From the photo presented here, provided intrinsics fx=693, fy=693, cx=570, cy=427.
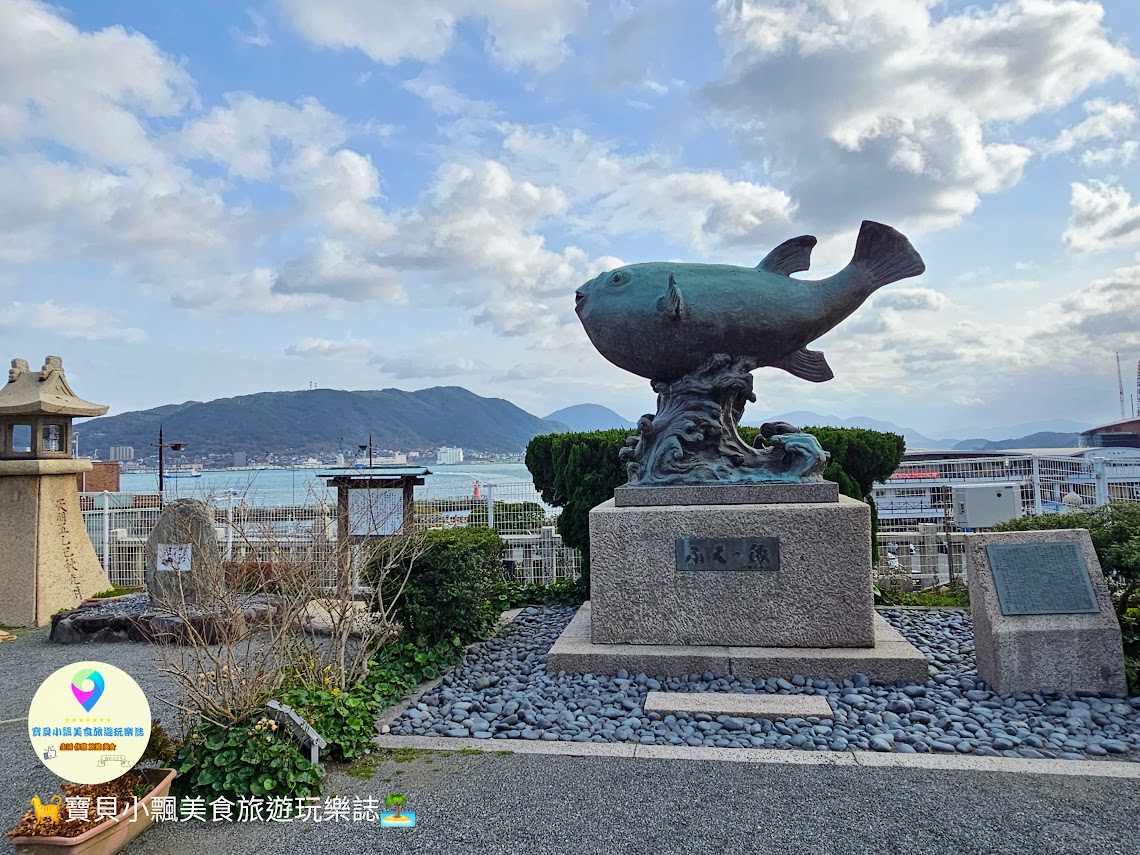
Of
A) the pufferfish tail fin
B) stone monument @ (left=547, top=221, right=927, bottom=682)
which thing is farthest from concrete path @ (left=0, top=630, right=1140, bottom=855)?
the pufferfish tail fin

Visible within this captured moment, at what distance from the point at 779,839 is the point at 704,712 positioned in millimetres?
1409

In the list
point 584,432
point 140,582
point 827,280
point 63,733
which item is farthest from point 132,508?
point 827,280

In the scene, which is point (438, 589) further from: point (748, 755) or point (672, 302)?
point (672, 302)

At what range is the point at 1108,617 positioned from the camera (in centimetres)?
427

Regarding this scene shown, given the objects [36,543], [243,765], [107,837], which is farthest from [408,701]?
[36,543]

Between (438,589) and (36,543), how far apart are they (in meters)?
5.72

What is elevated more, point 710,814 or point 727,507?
point 727,507

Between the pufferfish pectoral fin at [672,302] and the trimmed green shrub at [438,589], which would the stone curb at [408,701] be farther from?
the pufferfish pectoral fin at [672,302]

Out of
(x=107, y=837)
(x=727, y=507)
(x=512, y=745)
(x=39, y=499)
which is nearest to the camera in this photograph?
(x=107, y=837)

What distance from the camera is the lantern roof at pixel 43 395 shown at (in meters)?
7.93

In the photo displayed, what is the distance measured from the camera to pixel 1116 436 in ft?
87.4

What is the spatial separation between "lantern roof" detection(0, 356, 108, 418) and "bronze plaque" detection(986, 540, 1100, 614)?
9.47 meters

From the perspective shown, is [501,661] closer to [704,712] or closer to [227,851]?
[704,712]

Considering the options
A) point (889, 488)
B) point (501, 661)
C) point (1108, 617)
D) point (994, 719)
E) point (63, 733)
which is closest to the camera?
point (63, 733)
